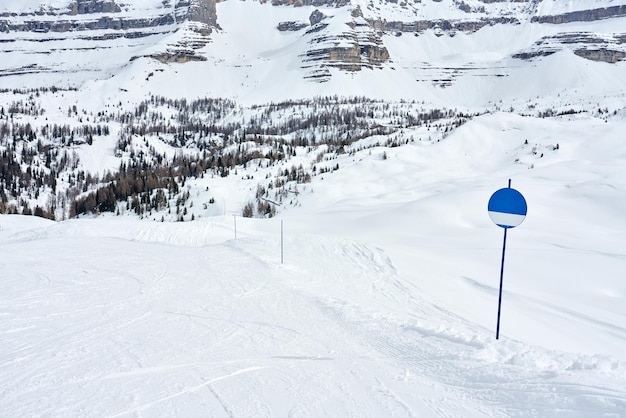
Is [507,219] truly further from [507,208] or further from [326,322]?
[326,322]

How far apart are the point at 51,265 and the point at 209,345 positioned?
9356 millimetres

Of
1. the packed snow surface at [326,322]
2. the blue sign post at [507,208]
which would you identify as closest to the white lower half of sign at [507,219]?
the blue sign post at [507,208]

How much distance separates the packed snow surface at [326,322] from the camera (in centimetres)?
499

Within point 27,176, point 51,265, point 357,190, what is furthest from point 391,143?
point 27,176

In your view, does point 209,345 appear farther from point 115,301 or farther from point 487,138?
point 487,138

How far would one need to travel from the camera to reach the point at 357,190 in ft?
195

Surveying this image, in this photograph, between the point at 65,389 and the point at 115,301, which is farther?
the point at 115,301

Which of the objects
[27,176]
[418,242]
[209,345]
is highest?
[209,345]

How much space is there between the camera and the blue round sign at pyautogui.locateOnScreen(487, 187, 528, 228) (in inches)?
285

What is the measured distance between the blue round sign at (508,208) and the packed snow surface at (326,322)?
2.04 metres

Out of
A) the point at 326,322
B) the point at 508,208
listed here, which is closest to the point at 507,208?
the point at 508,208

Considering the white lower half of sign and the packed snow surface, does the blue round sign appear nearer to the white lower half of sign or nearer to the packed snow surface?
the white lower half of sign

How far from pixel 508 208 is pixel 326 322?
153 inches

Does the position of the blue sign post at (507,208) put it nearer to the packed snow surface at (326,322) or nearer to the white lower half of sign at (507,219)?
the white lower half of sign at (507,219)
